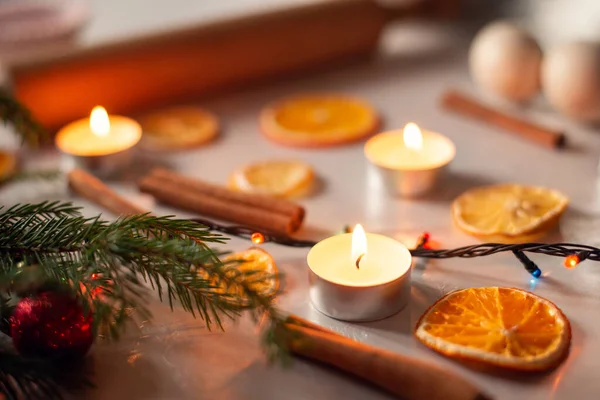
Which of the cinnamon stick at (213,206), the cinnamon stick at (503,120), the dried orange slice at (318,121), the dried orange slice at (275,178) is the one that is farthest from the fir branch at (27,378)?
the cinnamon stick at (503,120)

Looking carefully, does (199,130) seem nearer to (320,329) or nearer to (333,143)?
(333,143)

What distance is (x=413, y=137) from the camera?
3.70 ft

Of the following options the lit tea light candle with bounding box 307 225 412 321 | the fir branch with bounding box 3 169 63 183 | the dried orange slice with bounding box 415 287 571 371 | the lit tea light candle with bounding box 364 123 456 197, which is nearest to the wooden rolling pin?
the fir branch with bounding box 3 169 63 183

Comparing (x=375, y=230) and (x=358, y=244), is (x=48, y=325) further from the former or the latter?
(x=375, y=230)

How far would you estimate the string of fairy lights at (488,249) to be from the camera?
0.87 m

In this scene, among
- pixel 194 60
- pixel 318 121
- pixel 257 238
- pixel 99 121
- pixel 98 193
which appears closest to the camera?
pixel 257 238

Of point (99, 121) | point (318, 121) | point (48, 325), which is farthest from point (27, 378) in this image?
point (318, 121)

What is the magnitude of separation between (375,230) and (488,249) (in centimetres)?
18

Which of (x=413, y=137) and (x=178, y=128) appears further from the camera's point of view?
Answer: (x=178, y=128)

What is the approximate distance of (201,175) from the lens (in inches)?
48.4

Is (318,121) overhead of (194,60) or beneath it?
beneath

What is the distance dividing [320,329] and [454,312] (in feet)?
0.52

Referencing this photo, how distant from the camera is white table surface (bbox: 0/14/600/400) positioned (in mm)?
760

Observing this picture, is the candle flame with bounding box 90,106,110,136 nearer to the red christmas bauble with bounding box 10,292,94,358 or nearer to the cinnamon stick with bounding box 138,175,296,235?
the cinnamon stick with bounding box 138,175,296,235
